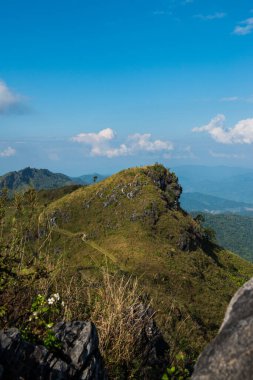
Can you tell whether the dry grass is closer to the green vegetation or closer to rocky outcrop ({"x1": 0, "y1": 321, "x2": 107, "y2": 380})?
the green vegetation

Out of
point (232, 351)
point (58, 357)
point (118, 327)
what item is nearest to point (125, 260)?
point (118, 327)

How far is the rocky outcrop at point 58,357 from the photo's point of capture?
5.34 metres

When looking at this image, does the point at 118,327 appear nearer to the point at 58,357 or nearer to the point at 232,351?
the point at 58,357

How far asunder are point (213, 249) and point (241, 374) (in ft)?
359

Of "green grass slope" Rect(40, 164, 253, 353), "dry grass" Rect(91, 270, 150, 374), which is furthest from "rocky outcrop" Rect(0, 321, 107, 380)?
"green grass slope" Rect(40, 164, 253, 353)

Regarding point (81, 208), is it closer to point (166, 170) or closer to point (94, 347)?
point (166, 170)

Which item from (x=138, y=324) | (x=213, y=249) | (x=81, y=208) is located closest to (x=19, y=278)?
(x=138, y=324)

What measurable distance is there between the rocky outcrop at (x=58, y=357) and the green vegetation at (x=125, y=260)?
0.93 m

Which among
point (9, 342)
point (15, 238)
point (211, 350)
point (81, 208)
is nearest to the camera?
point (211, 350)

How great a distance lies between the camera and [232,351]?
4375 mm

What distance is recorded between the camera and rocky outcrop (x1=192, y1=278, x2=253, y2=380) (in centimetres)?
420

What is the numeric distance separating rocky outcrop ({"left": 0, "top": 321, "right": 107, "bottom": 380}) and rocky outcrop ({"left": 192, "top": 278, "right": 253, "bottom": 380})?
215 centimetres

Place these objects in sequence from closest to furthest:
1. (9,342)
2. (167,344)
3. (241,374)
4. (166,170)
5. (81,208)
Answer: (241,374) < (9,342) < (167,344) < (81,208) < (166,170)

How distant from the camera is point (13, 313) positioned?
7098 mm
